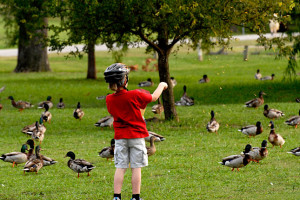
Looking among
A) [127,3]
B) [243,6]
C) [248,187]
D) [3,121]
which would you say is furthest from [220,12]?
[3,121]

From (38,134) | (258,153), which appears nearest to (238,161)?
(258,153)

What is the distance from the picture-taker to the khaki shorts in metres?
7.80

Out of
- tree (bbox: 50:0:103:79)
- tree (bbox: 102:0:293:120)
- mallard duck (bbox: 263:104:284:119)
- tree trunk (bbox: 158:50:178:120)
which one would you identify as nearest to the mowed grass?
mallard duck (bbox: 263:104:284:119)

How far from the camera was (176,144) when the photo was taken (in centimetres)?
1683

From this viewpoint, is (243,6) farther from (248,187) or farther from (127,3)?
(248,187)

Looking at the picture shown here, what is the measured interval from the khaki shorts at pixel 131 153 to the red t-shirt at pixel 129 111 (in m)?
0.09

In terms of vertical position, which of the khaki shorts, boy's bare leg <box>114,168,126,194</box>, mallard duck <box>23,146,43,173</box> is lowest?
mallard duck <box>23,146,43,173</box>

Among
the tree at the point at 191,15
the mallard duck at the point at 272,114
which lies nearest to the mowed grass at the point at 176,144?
the mallard duck at the point at 272,114

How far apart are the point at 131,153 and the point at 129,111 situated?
0.61m

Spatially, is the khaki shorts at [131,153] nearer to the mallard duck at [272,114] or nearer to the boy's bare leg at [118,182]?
the boy's bare leg at [118,182]

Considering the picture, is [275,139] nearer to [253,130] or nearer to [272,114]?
[253,130]

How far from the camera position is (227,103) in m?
27.4

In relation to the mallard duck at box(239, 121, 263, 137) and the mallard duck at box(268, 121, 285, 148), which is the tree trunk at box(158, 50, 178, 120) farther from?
the mallard duck at box(268, 121, 285, 148)

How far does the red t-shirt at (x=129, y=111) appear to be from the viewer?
7742 mm
